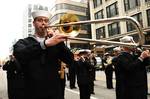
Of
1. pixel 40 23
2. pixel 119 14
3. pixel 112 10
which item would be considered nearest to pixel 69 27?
pixel 40 23

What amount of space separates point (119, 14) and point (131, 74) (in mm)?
35361

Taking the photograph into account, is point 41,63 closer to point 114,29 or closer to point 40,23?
point 40,23

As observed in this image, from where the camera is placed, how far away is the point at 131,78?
574 cm

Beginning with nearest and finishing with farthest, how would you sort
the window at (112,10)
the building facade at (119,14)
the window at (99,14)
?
the building facade at (119,14), the window at (112,10), the window at (99,14)

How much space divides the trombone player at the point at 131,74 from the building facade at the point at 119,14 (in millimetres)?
24529

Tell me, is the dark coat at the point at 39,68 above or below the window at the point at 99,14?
below

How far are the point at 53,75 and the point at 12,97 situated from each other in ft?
15.6

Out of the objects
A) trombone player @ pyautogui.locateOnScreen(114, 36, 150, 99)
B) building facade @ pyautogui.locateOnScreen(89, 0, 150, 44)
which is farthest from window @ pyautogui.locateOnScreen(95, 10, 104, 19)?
trombone player @ pyautogui.locateOnScreen(114, 36, 150, 99)

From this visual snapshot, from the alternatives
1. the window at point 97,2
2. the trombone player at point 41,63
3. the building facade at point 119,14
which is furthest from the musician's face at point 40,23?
the window at point 97,2

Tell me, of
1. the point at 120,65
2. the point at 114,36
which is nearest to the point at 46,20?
the point at 120,65

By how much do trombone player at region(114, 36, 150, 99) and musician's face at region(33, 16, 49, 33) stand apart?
7.55 feet

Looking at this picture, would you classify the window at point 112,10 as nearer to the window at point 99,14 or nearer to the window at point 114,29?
the window at point 114,29

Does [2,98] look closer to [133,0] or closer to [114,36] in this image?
[133,0]

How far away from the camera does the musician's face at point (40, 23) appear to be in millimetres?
3721
